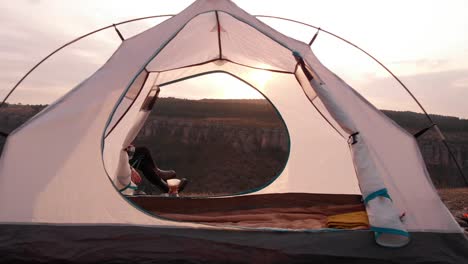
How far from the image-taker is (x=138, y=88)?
588cm

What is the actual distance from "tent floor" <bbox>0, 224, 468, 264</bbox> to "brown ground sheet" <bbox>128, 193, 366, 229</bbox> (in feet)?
2.53

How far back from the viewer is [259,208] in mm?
5363

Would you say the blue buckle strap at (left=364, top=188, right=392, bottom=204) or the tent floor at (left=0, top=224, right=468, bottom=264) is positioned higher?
the blue buckle strap at (left=364, top=188, right=392, bottom=204)

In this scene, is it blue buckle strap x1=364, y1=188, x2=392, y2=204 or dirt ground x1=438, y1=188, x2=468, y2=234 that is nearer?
blue buckle strap x1=364, y1=188, x2=392, y2=204

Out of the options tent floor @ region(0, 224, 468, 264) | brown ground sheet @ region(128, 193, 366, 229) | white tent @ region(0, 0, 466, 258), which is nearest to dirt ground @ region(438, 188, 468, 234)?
brown ground sheet @ region(128, 193, 366, 229)

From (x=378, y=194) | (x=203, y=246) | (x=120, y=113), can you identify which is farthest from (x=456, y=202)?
(x=203, y=246)

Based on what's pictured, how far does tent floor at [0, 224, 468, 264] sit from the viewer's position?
3.47m

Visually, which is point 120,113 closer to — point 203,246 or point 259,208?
point 259,208

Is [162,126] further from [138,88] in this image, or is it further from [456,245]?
[456,245]

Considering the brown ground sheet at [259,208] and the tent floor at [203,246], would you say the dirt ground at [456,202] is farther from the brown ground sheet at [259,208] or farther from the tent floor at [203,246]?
the tent floor at [203,246]

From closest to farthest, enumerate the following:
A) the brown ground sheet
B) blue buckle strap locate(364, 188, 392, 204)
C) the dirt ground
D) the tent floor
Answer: the tent floor → blue buckle strap locate(364, 188, 392, 204) → the brown ground sheet → the dirt ground

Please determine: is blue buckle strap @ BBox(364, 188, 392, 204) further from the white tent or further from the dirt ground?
the dirt ground

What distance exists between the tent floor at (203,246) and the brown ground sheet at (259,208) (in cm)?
77

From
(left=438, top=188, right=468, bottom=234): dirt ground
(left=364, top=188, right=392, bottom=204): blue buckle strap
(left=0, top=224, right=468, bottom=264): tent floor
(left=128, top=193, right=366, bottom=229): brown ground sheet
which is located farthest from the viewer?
(left=438, top=188, right=468, bottom=234): dirt ground
